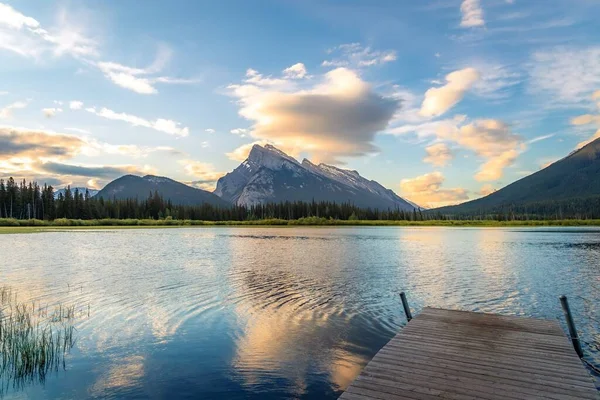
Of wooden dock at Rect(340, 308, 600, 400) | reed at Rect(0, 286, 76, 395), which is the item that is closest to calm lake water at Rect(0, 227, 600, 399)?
reed at Rect(0, 286, 76, 395)

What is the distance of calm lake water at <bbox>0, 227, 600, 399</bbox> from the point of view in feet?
38.9

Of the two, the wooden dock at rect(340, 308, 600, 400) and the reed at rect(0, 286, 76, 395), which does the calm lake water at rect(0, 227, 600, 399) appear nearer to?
the reed at rect(0, 286, 76, 395)

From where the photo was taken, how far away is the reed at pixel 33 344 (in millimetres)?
12094

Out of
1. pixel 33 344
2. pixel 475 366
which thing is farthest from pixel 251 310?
pixel 475 366

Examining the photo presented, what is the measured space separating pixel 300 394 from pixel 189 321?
366 inches

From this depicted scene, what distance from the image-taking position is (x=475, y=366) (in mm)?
9867

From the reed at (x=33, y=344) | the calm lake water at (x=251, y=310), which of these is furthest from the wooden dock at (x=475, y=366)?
the reed at (x=33, y=344)

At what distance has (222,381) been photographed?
1180cm

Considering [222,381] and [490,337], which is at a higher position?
[490,337]

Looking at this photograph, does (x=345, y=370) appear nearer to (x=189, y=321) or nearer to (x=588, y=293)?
(x=189, y=321)

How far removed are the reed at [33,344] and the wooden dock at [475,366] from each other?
10092 mm

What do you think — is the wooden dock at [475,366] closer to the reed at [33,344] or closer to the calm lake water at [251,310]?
the calm lake water at [251,310]

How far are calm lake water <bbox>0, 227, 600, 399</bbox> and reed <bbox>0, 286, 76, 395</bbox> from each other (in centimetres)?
41

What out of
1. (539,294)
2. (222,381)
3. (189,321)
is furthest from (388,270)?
(222,381)
